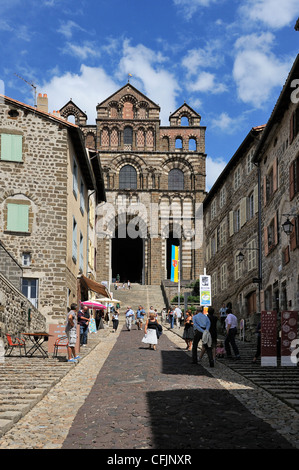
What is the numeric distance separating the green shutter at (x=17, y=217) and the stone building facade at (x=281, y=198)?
30.3 ft

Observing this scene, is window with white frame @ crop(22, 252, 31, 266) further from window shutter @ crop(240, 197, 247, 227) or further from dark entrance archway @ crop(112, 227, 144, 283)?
dark entrance archway @ crop(112, 227, 144, 283)

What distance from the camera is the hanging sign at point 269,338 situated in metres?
14.6

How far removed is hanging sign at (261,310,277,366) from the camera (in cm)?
1462

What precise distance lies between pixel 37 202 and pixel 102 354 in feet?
28.1

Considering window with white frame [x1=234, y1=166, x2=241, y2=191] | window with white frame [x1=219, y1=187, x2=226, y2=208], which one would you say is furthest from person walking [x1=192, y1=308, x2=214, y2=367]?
window with white frame [x1=219, y1=187, x2=226, y2=208]

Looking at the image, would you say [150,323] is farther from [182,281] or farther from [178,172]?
[178,172]

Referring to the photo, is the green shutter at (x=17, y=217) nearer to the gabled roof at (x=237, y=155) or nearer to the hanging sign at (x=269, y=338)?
the gabled roof at (x=237, y=155)

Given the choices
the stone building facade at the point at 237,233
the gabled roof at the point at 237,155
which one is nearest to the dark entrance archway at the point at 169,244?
the stone building facade at the point at 237,233

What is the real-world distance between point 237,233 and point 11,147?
12.1 metres

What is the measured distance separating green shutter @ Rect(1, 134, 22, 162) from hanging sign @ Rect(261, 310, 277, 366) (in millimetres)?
12608

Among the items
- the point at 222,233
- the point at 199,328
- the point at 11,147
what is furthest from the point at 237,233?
the point at 199,328

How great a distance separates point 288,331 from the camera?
1420 cm

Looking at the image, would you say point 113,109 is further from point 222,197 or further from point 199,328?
point 199,328
